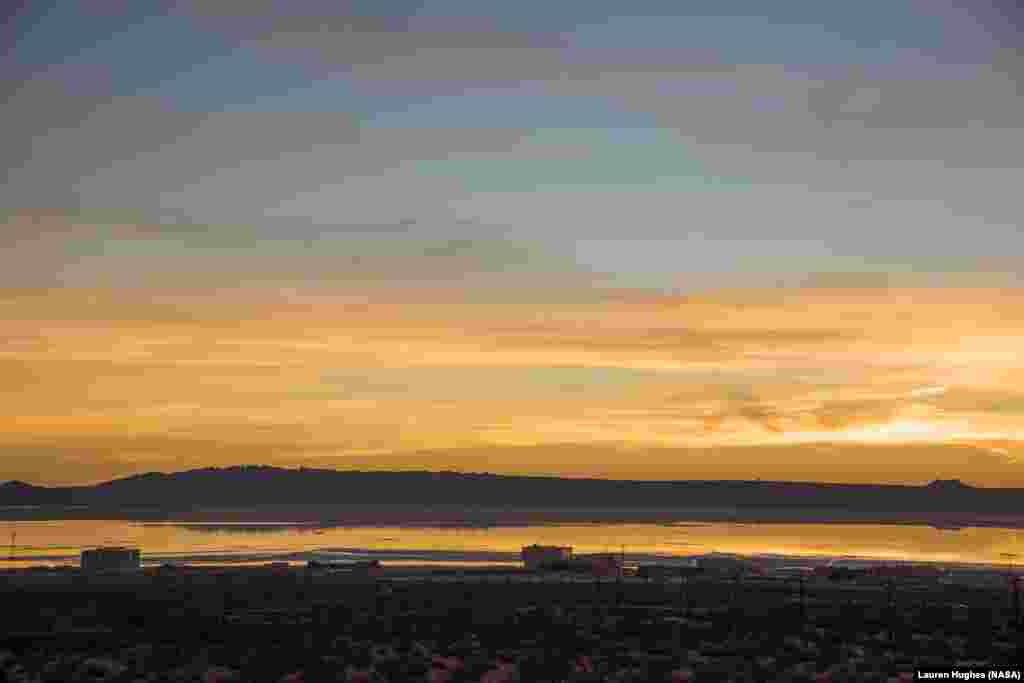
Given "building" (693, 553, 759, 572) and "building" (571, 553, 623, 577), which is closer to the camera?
"building" (571, 553, 623, 577)

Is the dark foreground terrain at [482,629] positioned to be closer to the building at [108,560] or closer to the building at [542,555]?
the building at [108,560]

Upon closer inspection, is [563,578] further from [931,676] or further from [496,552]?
[931,676]

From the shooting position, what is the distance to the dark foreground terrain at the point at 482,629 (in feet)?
110

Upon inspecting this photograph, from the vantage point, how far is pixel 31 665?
3325cm

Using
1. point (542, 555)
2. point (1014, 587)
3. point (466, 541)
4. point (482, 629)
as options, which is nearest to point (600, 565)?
point (542, 555)

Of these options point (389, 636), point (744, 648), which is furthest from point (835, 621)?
point (389, 636)

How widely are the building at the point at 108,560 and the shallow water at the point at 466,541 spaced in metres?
6.92

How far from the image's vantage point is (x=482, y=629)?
4216 centimetres

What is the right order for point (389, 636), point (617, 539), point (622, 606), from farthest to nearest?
point (617, 539) → point (622, 606) → point (389, 636)

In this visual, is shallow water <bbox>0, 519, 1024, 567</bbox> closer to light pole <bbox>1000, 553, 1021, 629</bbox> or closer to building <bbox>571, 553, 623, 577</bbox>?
light pole <bbox>1000, 553, 1021, 629</bbox>

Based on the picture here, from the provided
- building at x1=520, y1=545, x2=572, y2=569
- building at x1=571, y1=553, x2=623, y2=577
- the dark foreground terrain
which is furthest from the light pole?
building at x1=520, y1=545, x2=572, y2=569

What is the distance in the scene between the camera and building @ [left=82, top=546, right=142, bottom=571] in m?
65.4

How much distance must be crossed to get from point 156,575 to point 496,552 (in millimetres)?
31704

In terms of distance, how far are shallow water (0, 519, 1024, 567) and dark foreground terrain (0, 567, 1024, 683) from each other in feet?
68.3
